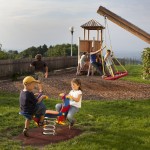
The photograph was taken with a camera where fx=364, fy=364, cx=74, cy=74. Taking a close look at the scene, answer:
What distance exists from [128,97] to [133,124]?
4.81 metres

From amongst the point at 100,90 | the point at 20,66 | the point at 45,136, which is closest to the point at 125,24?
the point at 100,90

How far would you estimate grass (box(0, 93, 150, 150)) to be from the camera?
7.13 metres

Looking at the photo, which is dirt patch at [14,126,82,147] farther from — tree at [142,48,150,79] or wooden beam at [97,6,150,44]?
tree at [142,48,150,79]

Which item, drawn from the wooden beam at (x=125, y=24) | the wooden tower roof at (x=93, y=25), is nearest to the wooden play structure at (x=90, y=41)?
the wooden tower roof at (x=93, y=25)

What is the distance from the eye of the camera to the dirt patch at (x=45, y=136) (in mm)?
7332

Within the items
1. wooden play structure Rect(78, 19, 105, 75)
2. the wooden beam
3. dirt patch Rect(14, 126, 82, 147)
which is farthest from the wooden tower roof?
dirt patch Rect(14, 126, 82, 147)

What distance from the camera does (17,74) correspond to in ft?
72.3

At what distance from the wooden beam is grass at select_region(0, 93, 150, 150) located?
2.25 metres

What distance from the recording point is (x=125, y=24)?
12.1m

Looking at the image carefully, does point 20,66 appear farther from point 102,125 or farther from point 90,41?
point 102,125

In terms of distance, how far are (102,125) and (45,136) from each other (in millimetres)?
1717

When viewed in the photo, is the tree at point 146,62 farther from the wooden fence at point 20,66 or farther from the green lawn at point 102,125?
the wooden fence at point 20,66

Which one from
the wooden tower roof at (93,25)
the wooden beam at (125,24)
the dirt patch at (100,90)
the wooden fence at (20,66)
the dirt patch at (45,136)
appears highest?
the wooden tower roof at (93,25)

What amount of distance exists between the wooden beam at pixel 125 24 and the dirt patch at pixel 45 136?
4847mm
